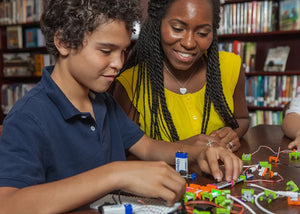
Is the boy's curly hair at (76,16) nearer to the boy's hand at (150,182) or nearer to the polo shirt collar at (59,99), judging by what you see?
the polo shirt collar at (59,99)

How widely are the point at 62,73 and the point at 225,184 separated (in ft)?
1.76

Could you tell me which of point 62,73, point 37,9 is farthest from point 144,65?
point 37,9

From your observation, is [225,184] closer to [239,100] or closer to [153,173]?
[153,173]

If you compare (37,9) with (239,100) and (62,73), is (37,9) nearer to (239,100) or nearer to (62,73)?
(239,100)

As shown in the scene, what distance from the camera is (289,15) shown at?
10.1ft

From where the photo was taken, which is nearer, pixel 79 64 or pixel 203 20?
pixel 79 64

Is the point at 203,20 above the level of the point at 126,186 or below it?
above

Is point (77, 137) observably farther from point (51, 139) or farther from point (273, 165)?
point (273, 165)

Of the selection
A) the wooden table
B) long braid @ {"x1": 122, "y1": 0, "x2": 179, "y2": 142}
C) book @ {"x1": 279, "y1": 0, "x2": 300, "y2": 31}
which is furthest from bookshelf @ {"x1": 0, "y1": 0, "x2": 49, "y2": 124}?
the wooden table

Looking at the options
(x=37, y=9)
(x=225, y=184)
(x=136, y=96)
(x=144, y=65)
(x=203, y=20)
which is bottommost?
(x=225, y=184)

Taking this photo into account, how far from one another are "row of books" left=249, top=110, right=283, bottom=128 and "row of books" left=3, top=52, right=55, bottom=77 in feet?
7.97

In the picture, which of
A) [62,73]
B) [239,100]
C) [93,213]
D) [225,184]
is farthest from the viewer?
[239,100]

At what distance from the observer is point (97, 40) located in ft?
2.98

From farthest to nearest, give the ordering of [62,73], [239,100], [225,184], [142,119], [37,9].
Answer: [37,9]
[239,100]
[142,119]
[62,73]
[225,184]
